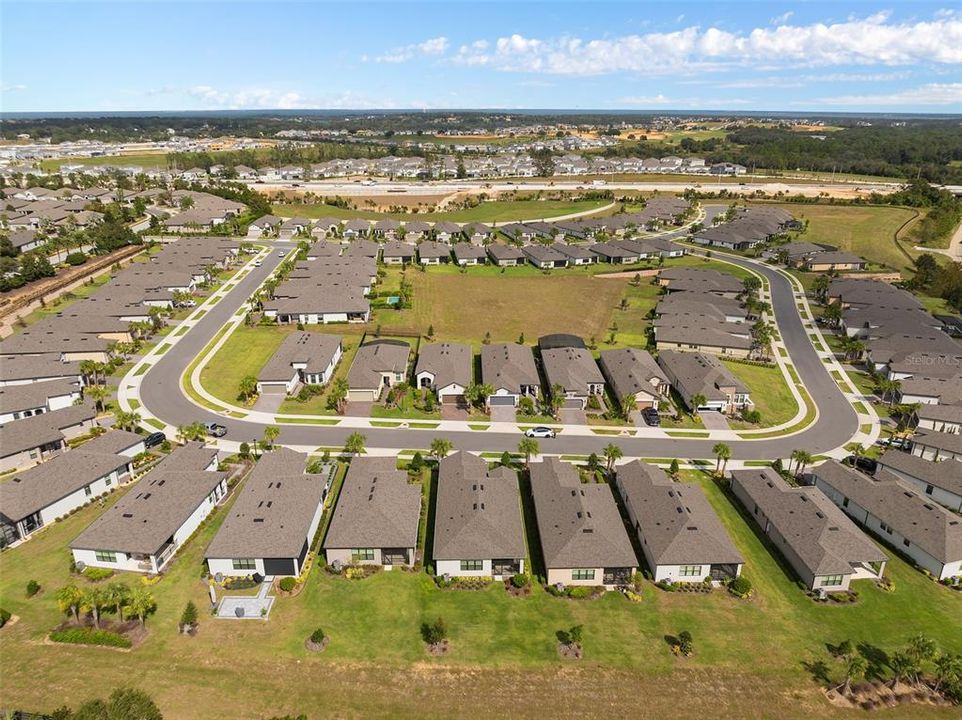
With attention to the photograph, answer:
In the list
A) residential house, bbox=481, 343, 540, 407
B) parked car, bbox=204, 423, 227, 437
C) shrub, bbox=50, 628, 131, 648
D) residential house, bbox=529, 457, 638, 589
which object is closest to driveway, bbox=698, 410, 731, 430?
residential house, bbox=481, 343, 540, 407

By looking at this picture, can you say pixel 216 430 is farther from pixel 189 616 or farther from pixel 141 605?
pixel 189 616

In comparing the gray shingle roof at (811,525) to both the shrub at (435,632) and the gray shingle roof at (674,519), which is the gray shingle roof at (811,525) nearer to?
the gray shingle roof at (674,519)

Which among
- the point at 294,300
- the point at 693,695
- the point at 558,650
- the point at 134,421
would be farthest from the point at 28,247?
the point at 693,695

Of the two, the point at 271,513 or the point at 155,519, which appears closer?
the point at 155,519

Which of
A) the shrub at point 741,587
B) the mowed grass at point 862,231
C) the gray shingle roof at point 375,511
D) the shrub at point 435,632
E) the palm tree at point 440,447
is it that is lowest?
the shrub at point 741,587

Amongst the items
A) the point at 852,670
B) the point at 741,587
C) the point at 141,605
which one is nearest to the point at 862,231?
the point at 741,587

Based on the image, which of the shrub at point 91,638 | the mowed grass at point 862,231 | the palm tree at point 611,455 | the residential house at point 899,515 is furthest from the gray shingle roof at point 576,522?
the mowed grass at point 862,231

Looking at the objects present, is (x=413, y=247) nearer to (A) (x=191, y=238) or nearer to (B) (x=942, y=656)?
(A) (x=191, y=238)
